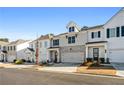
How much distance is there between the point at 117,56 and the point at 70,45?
38.2ft

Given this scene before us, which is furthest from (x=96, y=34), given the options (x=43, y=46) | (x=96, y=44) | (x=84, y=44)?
(x=43, y=46)

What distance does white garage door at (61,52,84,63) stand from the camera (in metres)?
42.1

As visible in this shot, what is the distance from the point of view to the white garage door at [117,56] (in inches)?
1350

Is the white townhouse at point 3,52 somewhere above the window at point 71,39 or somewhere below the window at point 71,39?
below

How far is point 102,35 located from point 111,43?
8.09 ft

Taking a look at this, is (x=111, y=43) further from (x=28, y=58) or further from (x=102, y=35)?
(x=28, y=58)

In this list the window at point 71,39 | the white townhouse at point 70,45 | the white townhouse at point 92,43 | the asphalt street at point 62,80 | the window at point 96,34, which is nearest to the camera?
the asphalt street at point 62,80

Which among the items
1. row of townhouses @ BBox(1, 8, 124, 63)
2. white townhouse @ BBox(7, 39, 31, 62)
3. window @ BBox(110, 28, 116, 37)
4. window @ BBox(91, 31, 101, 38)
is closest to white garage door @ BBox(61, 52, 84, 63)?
row of townhouses @ BBox(1, 8, 124, 63)

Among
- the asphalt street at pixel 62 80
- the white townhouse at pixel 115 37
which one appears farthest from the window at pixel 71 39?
the asphalt street at pixel 62 80

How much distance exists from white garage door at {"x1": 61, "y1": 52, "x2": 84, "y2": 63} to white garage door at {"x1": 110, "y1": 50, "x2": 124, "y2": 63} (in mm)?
7314

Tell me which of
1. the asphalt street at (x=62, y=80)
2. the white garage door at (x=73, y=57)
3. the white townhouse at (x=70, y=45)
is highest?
the white townhouse at (x=70, y=45)

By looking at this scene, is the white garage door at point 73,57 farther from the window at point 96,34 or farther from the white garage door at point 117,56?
the white garage door at point 117,56
